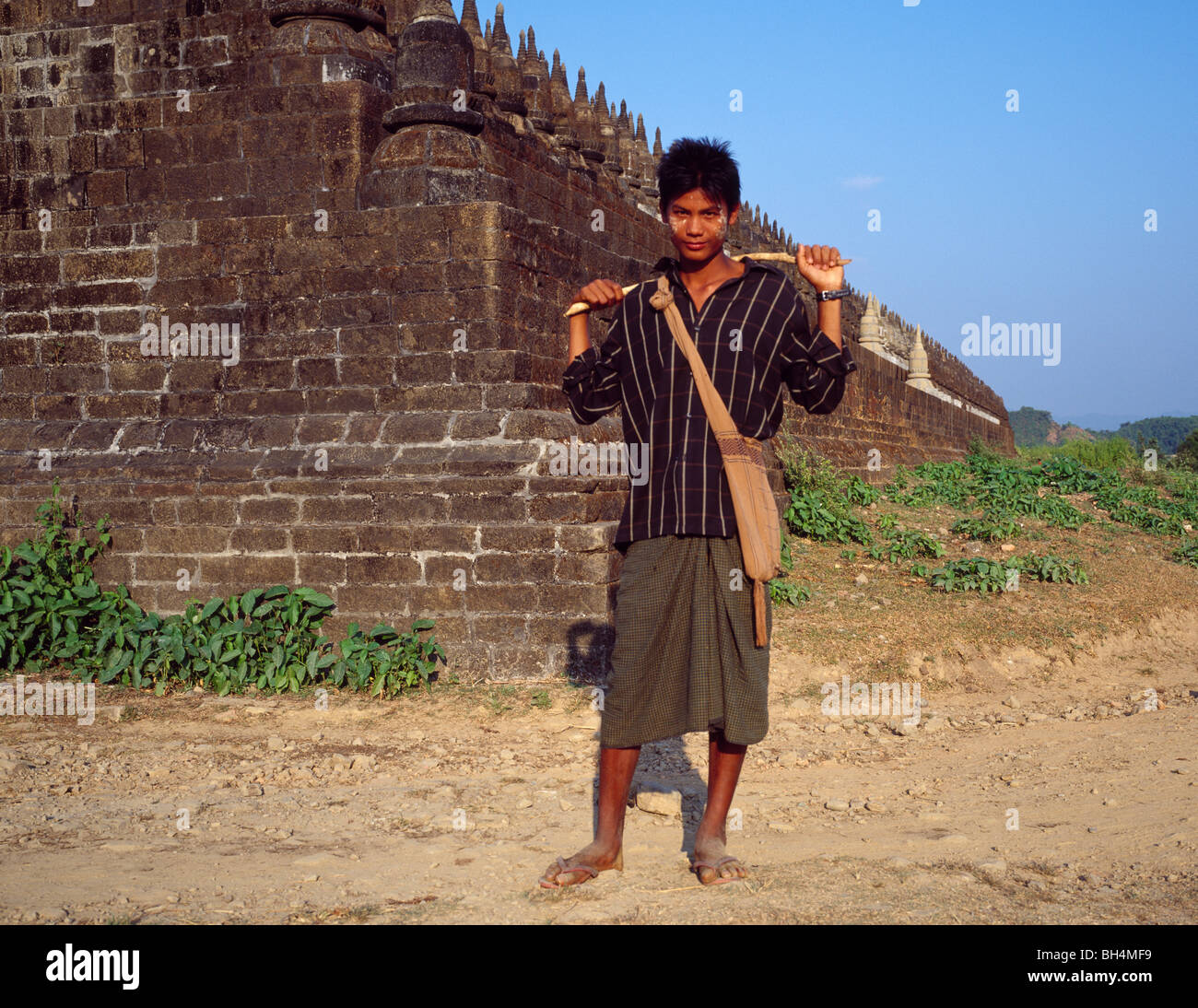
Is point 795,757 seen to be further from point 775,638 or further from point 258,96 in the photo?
point 258,96

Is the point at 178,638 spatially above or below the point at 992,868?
above

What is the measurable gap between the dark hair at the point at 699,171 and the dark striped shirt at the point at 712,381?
0.77ft

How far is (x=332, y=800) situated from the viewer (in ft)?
14.5

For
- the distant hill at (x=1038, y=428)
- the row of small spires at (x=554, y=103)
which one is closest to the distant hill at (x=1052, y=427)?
the distant hill at (x=1038, y=428)

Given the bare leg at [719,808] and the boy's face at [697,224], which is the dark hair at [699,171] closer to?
the boy's face at [697,224]

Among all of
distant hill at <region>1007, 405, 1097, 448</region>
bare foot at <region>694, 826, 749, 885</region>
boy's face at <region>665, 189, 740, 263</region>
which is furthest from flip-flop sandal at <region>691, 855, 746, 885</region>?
distant hill at <region>1007, 405, 1097, 448</region>

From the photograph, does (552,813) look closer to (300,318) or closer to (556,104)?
(300,318)

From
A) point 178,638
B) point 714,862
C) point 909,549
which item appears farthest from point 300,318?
point 909,549

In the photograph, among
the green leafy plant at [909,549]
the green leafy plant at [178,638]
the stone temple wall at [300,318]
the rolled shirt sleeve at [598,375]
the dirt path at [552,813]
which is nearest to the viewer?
the dirt path at [552,813]

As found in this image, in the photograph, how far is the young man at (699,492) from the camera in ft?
10.4

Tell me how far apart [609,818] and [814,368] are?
1489 millimetres

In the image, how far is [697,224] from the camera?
3.29 meters

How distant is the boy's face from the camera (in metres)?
3.28
